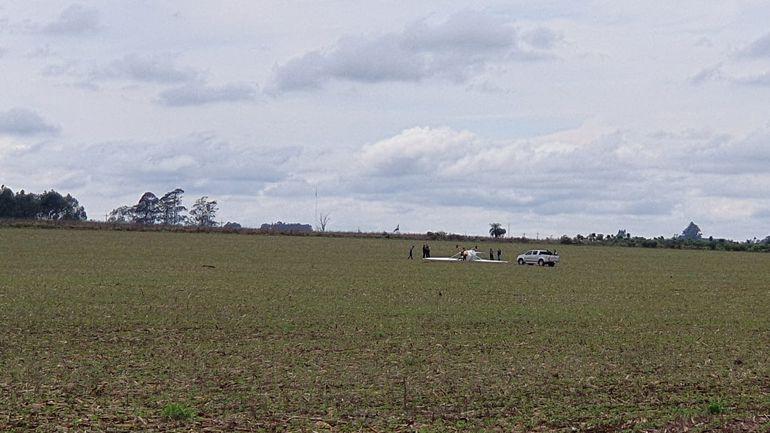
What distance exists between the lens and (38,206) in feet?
567

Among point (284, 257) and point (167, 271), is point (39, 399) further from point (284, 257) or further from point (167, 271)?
point (284, 257)

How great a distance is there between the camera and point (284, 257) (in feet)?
221

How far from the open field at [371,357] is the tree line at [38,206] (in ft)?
457

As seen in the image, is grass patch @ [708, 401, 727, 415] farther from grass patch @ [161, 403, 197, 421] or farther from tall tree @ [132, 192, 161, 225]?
tall tree @ [132, 192, 161, 225]

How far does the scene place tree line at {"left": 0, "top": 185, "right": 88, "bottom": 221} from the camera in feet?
556

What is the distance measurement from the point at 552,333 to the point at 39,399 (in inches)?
517

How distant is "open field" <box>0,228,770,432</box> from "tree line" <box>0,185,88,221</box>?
5486 inches

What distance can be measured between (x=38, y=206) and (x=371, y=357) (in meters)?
165

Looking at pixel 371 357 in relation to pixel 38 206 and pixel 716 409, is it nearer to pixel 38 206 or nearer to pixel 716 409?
pixel 716 409

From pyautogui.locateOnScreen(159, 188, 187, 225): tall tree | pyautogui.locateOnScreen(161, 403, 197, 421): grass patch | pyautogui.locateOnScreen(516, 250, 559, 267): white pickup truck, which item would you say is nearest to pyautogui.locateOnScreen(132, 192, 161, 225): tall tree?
pyautogui.locateOnScreen(159, 188, 187, 225): tall tree

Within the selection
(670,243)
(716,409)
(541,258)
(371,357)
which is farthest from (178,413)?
(670,243)

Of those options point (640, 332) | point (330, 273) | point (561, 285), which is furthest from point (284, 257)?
point (640, 332)

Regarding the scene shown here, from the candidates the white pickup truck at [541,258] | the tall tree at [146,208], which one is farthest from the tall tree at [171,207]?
the white pickup truck at [541,258]

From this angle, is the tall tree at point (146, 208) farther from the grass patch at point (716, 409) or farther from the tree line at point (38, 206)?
the grass patch at point (716, 409)
